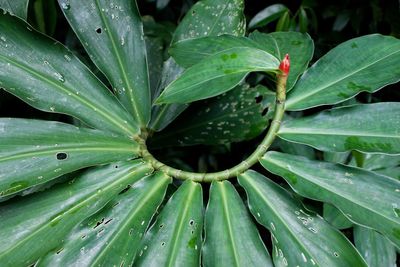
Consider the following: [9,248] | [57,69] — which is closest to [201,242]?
[9,248]

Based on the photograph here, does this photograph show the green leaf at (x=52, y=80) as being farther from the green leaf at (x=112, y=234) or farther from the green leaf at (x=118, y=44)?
the green leaf at (x=112, y=234)

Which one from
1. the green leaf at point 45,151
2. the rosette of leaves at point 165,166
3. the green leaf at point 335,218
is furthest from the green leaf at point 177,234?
the green leaf at point 335,218

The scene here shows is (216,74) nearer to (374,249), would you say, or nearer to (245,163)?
(245,163)

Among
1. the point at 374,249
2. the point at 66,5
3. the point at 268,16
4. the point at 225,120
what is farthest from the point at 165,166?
the point at 268,16

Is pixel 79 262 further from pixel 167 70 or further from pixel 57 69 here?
pixel 167 70

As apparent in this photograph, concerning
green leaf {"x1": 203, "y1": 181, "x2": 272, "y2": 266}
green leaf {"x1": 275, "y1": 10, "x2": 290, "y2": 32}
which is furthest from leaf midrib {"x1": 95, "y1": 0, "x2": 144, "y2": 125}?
green leaf {"x1": 275, "y1": 10, "x2": 290, "y2": 32}

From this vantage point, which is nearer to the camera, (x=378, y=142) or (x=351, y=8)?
(x=378, y=142)

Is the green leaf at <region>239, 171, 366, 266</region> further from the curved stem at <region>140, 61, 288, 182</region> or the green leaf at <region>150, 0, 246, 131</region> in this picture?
the green leaf at <region>150, 0, 246, 131</region>
